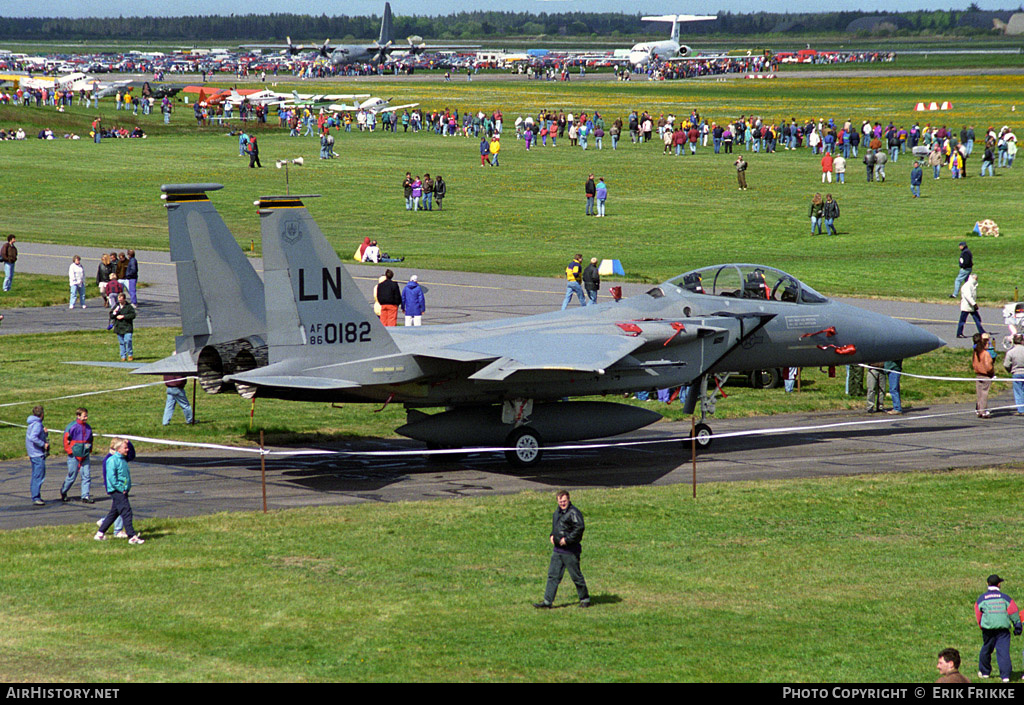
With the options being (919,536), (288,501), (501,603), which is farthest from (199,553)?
(919,536)

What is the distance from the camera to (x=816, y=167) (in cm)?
7294

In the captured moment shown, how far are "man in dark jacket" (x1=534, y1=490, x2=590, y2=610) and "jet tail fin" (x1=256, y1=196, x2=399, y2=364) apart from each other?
25.8 ft

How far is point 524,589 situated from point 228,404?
46.4 feet

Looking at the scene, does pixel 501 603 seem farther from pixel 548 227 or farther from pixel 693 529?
pixel 548 227

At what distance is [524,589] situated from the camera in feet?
49.4

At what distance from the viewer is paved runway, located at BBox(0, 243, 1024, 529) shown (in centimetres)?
2005

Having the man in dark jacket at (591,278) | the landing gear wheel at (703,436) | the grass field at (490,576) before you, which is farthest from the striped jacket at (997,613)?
the man in dark jacket at (591,278)

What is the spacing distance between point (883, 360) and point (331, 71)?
16856 centimetres

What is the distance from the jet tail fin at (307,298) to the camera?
A: 65.6 ft

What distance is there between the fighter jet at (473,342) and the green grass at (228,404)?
2763 mm

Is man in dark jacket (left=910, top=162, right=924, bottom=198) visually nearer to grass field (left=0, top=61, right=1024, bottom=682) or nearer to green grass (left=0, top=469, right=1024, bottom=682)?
grass field (left=0, top=61, right=1024, bottom=682)

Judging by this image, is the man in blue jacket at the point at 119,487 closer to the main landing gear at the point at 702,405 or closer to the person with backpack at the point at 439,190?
the main landing gear at the point at 702,405

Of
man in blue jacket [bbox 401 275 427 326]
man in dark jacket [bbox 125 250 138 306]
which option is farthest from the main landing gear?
man in dark jacket [bbox 125 250 138 306]

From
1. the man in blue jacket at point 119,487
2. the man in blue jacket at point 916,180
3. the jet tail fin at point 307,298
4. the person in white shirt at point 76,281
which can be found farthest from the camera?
the man in blue jacket at point 916,180
